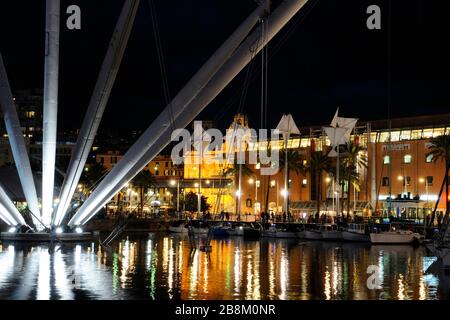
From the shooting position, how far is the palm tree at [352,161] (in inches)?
3617

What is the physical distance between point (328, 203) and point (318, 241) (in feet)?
114

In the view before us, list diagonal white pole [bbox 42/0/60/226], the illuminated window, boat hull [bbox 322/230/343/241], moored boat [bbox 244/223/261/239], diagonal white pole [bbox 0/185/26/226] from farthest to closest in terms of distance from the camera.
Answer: the illuminated window, moored boat [bbox 244/223/261/239], boat hull [bbox 322/230/343/241], diagonal white pole [bbox 0/185/26/226], diagonal white pole [bbox 42/0/60/226]

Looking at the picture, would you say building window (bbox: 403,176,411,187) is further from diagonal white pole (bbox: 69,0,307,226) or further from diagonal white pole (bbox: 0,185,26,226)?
diagonal white pole (bbox: 69,0,307,226)

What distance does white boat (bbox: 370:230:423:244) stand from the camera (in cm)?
6203

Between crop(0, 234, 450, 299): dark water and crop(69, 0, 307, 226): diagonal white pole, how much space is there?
5.63 m

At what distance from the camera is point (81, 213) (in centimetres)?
5262

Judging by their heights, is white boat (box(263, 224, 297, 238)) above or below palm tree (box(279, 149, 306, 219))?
below

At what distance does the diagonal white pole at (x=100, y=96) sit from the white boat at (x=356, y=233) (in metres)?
26.3

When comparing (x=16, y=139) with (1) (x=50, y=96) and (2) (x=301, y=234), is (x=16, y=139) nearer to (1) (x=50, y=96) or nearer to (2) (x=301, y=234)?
(1) (x=50, y=96)

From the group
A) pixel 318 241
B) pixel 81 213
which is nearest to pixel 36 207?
pixel 81 213

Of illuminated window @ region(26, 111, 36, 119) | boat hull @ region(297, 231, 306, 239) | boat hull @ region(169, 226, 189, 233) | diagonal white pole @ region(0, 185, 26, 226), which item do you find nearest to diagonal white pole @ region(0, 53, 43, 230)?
diagonal white pole @ region(0, 185, 26, 226)

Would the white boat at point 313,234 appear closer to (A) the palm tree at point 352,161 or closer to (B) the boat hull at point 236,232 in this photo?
(B) the boat hull at point 236,232

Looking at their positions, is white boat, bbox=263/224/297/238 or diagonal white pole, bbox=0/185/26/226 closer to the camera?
diagonal white pole, bbox=0/185/26/226

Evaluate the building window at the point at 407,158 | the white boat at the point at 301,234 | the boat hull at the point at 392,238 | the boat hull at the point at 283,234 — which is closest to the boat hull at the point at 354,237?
the boat hull at the point at 392,238
